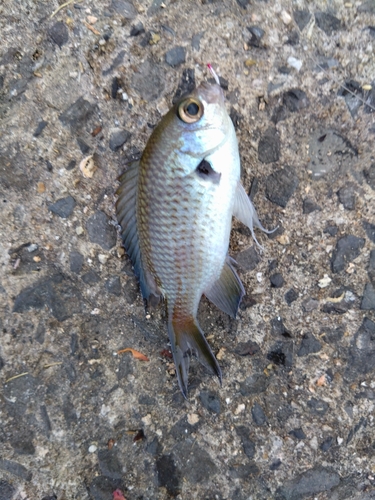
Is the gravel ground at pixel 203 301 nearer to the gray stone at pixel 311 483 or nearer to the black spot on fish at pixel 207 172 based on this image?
the gray stone at pixel 311 483

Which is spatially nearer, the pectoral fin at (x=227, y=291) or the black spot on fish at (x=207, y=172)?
the black spot on fish at (x=207, y=172)

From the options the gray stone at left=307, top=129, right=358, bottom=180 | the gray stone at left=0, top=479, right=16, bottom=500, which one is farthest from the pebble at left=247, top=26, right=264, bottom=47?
the gray stone at left=0, top=479, right=16, bottom=500

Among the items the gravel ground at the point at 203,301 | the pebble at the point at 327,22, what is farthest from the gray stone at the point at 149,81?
the pebble at the point at 327,22

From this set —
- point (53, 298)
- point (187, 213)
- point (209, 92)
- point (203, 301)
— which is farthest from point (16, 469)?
point (209, 92)

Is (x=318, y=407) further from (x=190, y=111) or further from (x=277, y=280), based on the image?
(x=190, y=111)

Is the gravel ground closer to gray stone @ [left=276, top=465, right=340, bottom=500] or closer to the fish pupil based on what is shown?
gray stone @ [left=276, top=465, right=340, bottom=500]

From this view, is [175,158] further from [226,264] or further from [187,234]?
[226,264]
